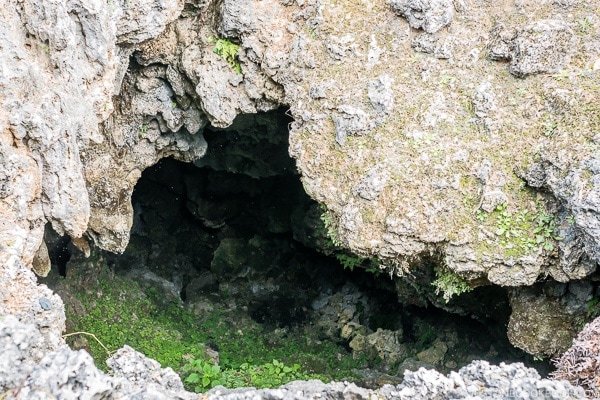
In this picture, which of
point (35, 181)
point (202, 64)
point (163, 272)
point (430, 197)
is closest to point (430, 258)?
point (430, 197)

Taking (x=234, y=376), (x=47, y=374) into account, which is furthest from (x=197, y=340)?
(x=47, y=374)

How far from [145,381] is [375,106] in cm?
518

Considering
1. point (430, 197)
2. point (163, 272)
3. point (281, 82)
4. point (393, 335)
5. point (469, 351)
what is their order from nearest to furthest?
1. point (430, 197)
2. point (281, 82)
3. point (469, 351)
4. point (393, 335)
5. point (163, 272)

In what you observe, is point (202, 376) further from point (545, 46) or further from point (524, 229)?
point (545, 46)

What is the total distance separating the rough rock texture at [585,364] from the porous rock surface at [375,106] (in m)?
1.20

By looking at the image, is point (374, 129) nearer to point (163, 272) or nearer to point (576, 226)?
point (576, 226)

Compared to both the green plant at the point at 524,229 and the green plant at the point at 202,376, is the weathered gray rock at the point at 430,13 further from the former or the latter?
the green plant at the point at 202,376

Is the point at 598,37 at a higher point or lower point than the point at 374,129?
higher

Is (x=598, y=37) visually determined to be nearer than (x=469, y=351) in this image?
Yes

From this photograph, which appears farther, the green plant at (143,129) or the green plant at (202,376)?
the green plant at (143,129)

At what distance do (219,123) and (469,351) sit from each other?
7.83m

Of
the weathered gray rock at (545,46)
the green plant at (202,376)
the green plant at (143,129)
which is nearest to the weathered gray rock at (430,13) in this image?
the weathered gray rock at (545,46)

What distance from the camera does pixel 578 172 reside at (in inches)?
292

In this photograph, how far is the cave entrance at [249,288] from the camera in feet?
40.5
